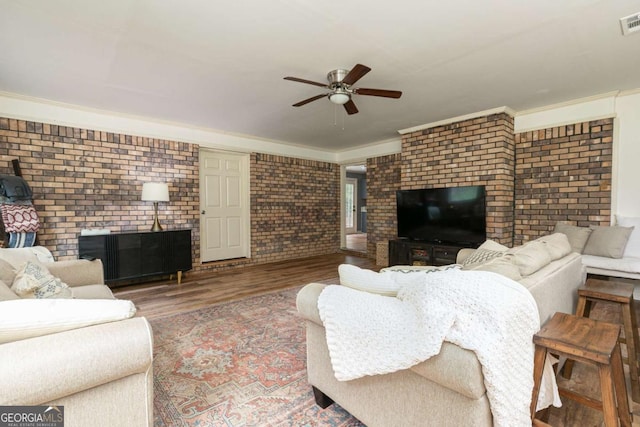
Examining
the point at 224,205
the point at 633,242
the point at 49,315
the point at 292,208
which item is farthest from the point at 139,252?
the point at 633,242

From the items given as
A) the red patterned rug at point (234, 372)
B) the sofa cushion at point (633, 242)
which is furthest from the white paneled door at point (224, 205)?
the sofa cushion at point (633, 242)

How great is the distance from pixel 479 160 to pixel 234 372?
4.01 meters

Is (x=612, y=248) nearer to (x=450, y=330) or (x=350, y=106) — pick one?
(x=350, y=106)

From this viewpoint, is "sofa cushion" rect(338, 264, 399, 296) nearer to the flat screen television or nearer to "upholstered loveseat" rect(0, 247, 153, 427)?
"upholstered loveseat" rect(0, 247, 153, 427)

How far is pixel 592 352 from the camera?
1069 mm

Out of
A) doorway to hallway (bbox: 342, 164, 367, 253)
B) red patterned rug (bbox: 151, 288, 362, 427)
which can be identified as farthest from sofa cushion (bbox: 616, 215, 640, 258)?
doorway to hallway (bbox: 342, 164, 367, 253)

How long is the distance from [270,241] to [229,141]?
80.4 inches

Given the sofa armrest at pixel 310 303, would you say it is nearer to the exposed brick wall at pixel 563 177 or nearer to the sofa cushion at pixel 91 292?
the sofa cushion at pixel 91 292

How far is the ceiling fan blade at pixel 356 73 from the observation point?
7.61 feet

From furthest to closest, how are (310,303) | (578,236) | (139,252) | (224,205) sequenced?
1. (224,205)
2. (139,252)
3. (578,236)
4. (310,303)

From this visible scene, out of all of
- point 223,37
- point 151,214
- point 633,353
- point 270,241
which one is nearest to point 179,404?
point 223,37

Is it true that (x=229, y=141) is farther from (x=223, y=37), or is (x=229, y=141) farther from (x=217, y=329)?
(x=217, y=329)

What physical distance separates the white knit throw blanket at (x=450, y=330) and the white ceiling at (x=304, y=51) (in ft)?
6.12

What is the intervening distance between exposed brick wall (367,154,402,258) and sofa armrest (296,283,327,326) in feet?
14.4
